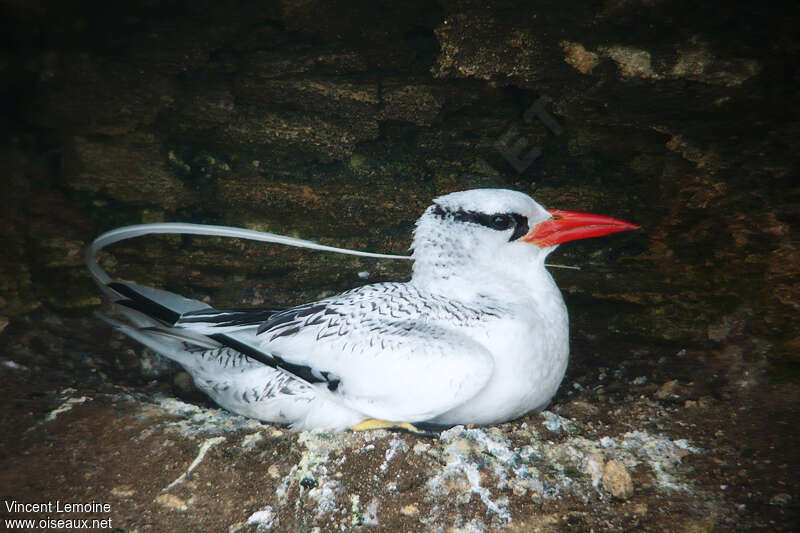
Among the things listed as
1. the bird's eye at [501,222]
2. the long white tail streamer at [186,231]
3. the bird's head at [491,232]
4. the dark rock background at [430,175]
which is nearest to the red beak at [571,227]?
the bird's head at [491,232]

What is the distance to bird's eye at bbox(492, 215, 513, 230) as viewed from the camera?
2797 millimetres

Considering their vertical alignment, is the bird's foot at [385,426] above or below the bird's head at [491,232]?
below

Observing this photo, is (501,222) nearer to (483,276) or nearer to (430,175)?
(483,276)

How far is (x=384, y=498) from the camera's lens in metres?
2.19

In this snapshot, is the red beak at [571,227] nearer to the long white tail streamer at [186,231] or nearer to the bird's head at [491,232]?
the bird's head at [491,232]

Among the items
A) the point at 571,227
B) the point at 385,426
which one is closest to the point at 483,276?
the point at 571,227

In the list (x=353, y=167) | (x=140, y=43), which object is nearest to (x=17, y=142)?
(x=140, y=43)

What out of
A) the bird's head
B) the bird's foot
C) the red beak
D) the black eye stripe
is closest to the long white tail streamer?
the bird's head

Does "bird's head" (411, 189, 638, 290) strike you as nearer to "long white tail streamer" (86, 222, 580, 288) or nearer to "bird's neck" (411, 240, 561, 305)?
"bird's neck" (411, 240, 561, 305)

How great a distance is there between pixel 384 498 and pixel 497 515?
0.49 metres

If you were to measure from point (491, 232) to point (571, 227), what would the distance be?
0.44 m

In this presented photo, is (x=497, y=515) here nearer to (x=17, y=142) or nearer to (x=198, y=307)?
(x=198, y=307)

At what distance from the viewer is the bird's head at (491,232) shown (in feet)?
9.10

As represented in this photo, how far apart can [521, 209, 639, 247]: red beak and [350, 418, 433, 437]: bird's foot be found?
1.22 meters
